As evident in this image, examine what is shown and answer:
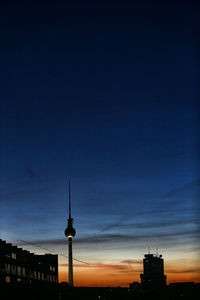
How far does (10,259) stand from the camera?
132 metres

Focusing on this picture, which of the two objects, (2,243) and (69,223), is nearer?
Answer: (2,243)

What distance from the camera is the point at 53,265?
7298 inches

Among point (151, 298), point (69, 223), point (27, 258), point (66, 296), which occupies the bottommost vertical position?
point (151, 298)

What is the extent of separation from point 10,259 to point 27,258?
18128mm

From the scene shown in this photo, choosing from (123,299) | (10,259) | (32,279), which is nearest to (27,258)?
(32,279)

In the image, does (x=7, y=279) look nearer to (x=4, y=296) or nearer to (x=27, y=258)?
(x=27, y=258)

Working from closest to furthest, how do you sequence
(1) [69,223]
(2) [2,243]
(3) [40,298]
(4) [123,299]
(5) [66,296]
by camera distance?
1. (3) [40,298]
2. (5) [66,296]
3. (2) [2,243]
4. (1) [69,223]
5. (4) [123,299]

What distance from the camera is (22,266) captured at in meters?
144

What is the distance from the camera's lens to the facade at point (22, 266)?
417ft

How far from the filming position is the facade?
12723 cm

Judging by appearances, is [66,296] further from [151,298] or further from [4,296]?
[151,298]

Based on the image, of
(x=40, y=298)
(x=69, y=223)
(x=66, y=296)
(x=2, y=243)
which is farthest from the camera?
(x=69, y=223)

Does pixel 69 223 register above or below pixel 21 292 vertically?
above

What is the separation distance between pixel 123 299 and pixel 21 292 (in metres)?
96.5
